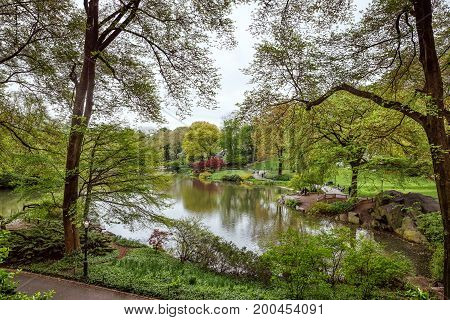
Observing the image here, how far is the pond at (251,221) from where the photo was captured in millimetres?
12117

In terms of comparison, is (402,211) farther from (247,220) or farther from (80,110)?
(80,110)

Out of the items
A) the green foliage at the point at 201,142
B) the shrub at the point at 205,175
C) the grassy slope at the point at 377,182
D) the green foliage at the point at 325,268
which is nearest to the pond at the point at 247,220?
the green foliage at the point at 325,268

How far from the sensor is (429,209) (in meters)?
12.7

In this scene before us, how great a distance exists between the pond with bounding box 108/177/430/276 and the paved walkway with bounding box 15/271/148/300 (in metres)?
3.45

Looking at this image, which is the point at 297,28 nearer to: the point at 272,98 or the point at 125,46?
the point at 272,98

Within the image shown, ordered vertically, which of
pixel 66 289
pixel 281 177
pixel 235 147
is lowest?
pixel 66 289

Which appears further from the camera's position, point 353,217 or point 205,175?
point 205,175

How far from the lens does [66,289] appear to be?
292 inches

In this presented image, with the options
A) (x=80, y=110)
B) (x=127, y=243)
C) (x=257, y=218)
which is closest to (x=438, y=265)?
(x=257, y=218)

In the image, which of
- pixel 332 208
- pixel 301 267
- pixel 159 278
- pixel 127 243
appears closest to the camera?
pixel 301 267

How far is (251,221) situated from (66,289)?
10393 mm

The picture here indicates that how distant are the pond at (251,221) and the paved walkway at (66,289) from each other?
11.3 ft

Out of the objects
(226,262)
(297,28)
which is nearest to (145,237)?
(226,262)
